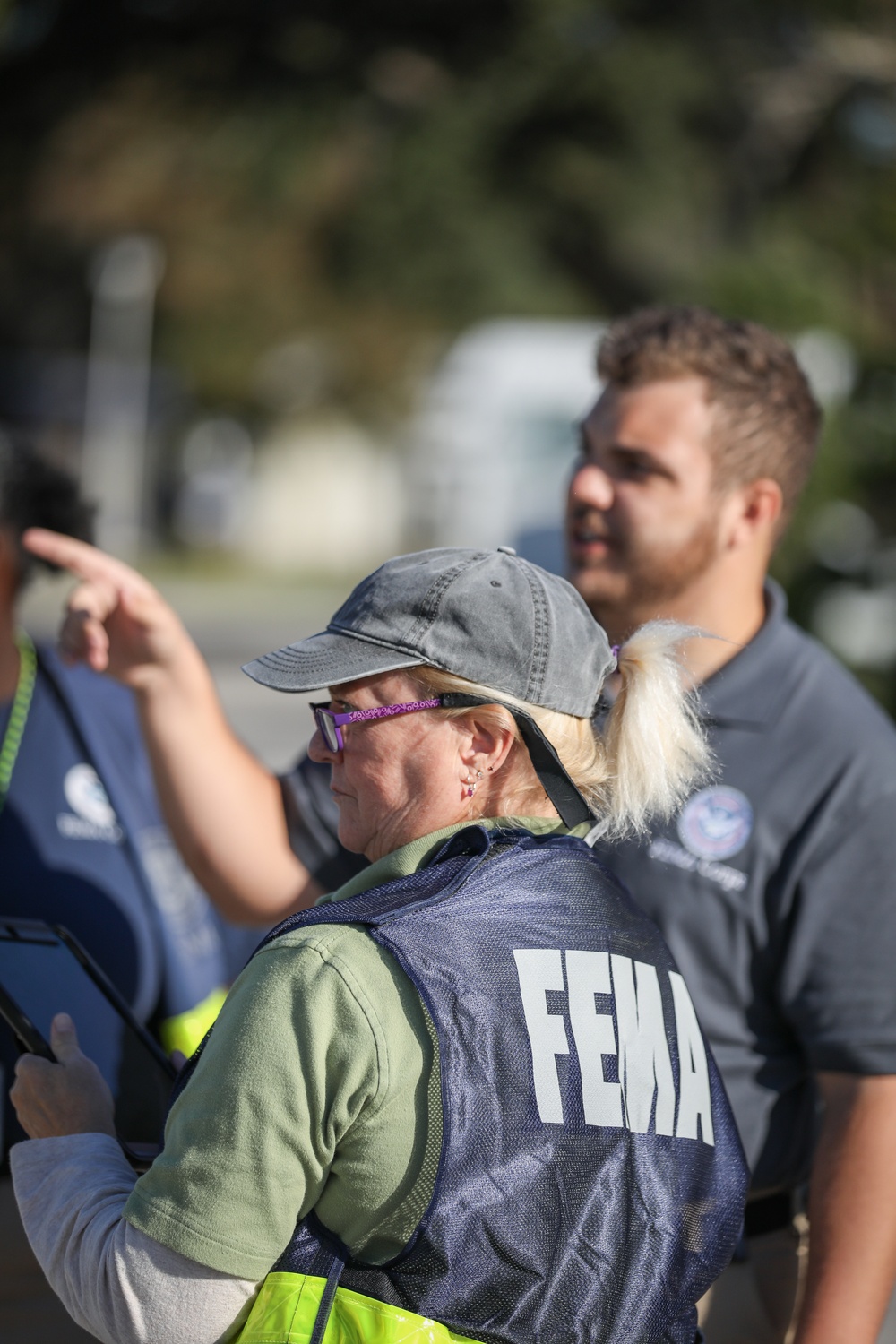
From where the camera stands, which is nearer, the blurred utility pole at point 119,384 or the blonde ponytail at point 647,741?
the blonde ponytail at point 647,741

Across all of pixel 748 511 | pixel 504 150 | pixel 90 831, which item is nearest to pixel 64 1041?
pixel 90 831

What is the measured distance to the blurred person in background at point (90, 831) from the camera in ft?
8.29

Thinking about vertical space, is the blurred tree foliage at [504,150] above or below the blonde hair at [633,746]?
above

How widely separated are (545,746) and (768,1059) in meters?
0.88

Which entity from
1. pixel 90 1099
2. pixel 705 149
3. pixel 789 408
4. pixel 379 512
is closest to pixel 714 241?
pixel 705 149

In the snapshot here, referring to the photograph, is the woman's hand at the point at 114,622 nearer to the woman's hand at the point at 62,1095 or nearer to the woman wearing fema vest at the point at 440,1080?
the woman wearing fema vest at the point at 440,1080

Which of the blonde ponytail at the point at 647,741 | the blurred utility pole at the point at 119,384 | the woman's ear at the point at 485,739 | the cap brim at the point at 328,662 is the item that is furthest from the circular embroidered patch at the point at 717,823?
the blurred utility pole at the point at 119,384

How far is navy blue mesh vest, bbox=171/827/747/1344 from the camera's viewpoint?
141 centimetres

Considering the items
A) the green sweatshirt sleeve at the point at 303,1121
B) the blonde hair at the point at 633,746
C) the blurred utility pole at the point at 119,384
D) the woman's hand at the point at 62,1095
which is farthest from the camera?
the blurred utility pole at the point at 119,384

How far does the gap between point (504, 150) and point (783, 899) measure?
728 inches

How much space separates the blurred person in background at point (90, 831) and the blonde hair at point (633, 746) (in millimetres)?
1135

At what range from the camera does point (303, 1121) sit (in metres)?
1.36

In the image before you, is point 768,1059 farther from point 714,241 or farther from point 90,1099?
point 714,241

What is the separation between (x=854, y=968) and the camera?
2139 mm
